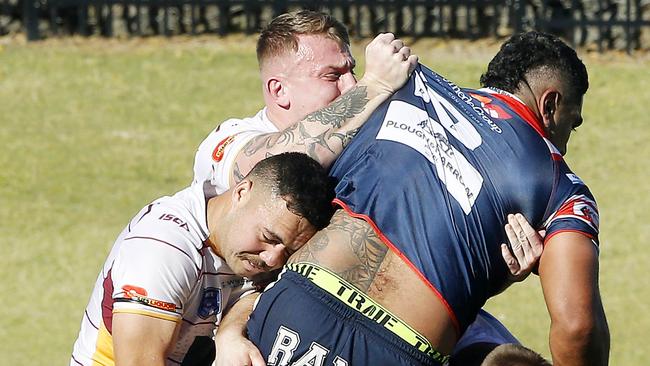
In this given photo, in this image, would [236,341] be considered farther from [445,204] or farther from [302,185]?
[445,204]

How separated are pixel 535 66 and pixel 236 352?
1.63 m

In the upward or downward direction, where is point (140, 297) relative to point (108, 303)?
upward

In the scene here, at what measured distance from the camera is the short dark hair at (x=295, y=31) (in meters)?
5.22

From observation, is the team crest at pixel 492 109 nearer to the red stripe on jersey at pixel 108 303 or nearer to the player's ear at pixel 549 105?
the player's ear at pixel 549 105

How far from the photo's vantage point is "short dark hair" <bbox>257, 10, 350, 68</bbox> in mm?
5219

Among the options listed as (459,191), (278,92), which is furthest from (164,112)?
(459,191)

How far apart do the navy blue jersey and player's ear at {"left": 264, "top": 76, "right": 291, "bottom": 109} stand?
2.30 feet

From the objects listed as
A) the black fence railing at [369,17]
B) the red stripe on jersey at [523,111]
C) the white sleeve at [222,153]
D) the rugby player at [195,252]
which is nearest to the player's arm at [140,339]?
the rugby player at [195,252]

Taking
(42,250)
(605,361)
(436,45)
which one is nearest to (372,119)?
(605,361)

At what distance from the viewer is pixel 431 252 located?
4.36 m

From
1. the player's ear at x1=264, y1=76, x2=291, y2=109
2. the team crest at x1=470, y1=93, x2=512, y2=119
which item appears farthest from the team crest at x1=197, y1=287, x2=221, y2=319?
the team crest at x1=470, y1=93, x2=512, y2=119

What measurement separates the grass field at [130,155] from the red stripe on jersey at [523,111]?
3.93 metres

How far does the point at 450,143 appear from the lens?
4496mm

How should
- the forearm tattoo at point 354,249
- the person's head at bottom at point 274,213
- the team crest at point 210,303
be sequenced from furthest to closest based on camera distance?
the team crest at point 210,303 → the person's head at bottom at point 274,213 → the forearm tattoo at point 354,249
